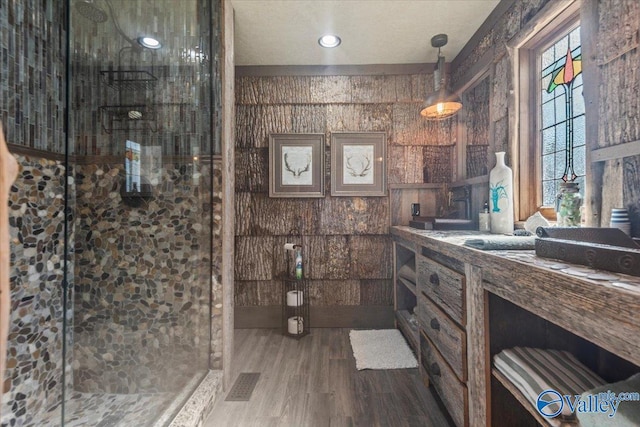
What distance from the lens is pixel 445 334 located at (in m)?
1.27

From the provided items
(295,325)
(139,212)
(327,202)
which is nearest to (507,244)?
(327,202)

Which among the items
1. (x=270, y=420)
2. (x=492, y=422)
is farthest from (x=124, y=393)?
(x=492, y=422)

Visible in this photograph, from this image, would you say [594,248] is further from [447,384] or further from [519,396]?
[447,384]

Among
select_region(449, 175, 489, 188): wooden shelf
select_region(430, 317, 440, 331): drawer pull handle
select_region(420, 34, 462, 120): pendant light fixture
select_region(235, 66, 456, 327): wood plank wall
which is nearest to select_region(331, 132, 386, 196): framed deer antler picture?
select_region(235, 66, 456, 327): wood plank wall

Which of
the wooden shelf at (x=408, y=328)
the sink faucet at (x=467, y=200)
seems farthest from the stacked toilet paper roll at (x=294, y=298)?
the sink faucet at (x=467, y=200)

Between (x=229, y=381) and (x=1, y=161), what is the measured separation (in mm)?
1736

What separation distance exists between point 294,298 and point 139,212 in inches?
48.5

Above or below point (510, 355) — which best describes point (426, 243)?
above

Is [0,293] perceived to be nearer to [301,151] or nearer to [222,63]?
[222,63]

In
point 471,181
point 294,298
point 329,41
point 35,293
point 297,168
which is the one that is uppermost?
point 329,41

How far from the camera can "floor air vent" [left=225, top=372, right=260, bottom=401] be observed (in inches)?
61.7

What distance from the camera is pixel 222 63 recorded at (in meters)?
1.71

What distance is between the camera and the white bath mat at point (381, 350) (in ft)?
5.95

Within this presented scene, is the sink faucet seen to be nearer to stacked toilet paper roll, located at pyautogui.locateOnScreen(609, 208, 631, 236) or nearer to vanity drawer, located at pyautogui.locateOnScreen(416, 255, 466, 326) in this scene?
vanity drawer, located at pyautogui.locateOnScreen(416, 255, 466, 326)
